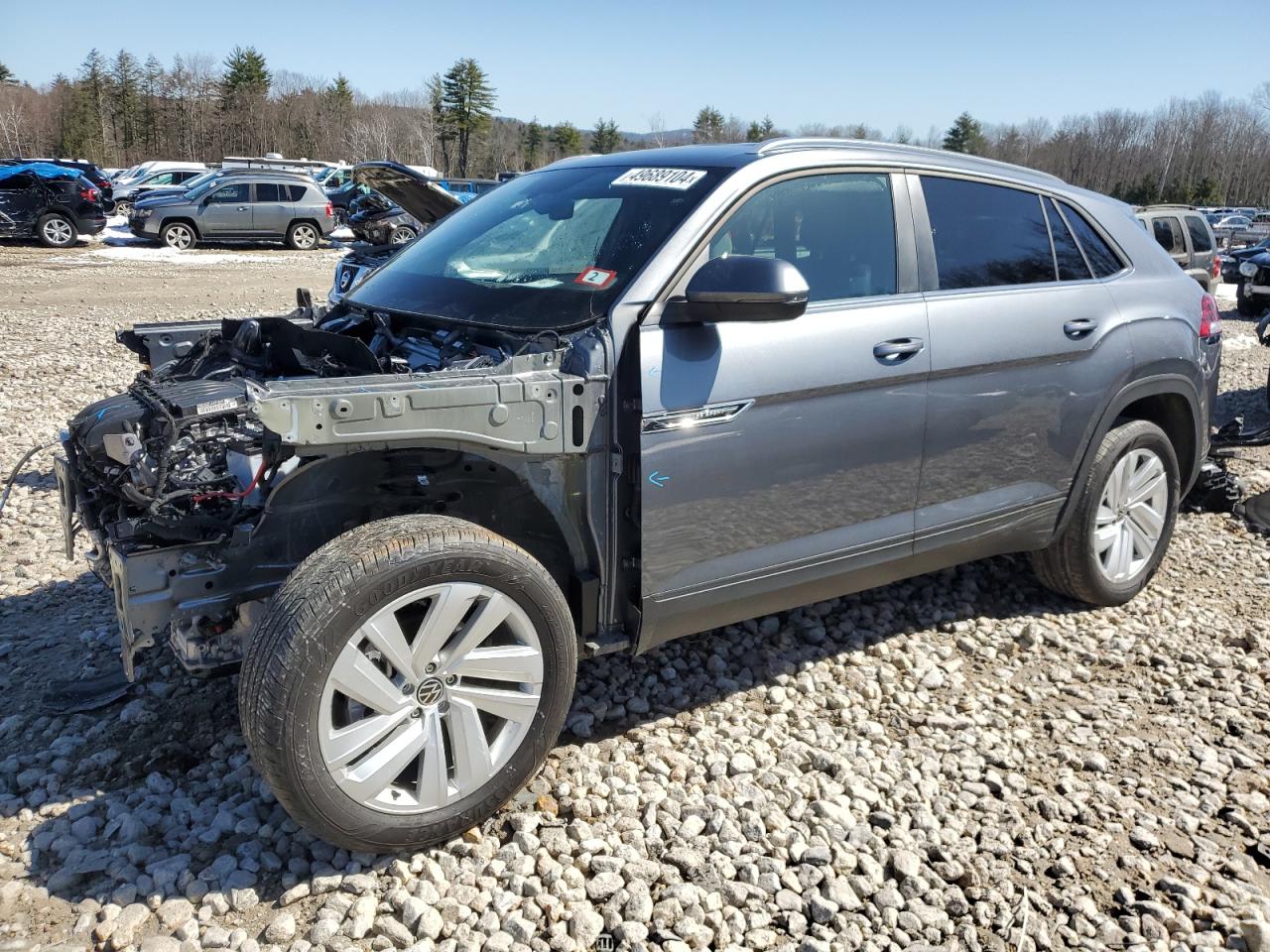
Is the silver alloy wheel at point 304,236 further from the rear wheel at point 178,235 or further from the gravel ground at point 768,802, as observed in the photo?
the gravel ground at point 768,802

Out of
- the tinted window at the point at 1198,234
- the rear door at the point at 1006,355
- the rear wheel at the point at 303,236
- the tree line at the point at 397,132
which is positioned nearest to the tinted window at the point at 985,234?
the rear door at the point at 1006,355

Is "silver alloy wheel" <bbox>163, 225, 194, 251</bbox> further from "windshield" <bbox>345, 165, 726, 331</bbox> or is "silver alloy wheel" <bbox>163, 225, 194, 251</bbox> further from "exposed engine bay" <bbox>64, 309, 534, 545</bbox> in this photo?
"exposed engine bay" <bbox>64, 309, 534, 545</bbox>

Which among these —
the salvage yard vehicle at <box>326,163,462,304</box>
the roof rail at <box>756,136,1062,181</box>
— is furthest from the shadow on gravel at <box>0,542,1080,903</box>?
the salvage yard vehicle at <box>326,163,462,304</box>

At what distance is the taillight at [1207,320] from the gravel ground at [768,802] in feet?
4.19

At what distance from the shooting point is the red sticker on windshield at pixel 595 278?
3.10 meters

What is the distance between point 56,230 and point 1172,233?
22241mm

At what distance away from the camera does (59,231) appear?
21.6 metres

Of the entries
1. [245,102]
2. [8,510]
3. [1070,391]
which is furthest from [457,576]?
[245,102]

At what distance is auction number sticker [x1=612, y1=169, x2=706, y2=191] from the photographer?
10.9 ft

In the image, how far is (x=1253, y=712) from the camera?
3.72 meters

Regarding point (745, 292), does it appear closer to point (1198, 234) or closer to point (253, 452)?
point (253, 452)

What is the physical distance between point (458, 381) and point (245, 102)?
74421mm

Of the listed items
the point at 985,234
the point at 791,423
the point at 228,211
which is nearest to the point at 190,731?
the point at 791,423

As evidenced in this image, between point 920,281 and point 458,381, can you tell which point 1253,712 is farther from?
point 458,381
